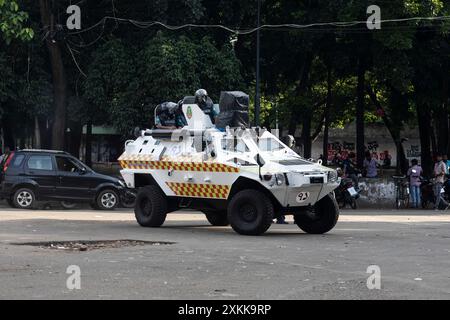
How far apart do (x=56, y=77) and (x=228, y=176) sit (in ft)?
57.3

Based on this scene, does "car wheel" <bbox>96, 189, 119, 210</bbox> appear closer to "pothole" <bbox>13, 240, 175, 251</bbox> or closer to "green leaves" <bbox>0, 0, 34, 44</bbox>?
"green leaves" <bbox>0, 0, 34, 44</bbox>

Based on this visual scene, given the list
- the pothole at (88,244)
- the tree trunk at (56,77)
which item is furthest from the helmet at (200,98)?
the tree trunk at (56,77)

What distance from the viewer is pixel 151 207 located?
20312 mm

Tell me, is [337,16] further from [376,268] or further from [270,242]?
[376,268]

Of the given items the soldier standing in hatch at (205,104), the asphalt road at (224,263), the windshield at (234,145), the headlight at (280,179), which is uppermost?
the soldier standing in hatch at (205,104)

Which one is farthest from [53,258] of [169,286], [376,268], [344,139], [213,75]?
[344,139]

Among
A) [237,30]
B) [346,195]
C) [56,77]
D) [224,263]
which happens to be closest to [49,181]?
[56,77]

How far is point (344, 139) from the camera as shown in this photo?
280ft

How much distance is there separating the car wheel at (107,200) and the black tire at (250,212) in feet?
36.6

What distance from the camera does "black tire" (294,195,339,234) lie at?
19109 mm

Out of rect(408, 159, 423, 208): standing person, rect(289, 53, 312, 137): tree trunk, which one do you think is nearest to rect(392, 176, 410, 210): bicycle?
rect(408, 159, 423, 208): standing person

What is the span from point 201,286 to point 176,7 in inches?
974

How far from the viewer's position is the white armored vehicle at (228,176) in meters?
18.3

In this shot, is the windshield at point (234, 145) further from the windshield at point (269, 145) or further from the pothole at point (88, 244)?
the pothole at point (88, 244)
